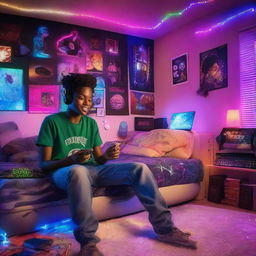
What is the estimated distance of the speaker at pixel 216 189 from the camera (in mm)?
2551

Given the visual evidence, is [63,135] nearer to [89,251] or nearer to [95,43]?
[89,251]

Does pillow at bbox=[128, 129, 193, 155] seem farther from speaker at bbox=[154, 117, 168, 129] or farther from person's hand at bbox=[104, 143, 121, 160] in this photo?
person's hand at bbox=[104, 143, 121, 160]

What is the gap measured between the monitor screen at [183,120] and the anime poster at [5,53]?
7.35 feet

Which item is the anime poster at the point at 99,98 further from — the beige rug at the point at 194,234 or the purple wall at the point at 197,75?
the beige rug at the point at 194,234

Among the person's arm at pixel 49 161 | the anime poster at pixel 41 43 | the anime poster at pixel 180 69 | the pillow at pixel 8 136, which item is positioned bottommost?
the person's arm at pixel 49 161

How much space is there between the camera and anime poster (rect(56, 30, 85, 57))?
3.35 m

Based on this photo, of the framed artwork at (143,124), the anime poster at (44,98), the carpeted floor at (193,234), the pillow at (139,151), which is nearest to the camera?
the carpeted floor at (193,234)

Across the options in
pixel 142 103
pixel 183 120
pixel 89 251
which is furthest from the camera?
pixel 142 103

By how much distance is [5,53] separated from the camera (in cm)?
305

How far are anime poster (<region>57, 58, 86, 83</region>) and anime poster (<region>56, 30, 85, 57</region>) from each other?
9 cm

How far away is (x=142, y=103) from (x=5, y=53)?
79.1 inches

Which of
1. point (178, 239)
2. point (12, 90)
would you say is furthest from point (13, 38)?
point (178, 239)

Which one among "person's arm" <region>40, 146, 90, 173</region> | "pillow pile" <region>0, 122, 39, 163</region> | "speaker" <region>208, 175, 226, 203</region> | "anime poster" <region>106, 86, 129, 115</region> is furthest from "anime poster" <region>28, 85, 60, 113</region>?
"speaker" <region>208, 175, 226, 203</region>

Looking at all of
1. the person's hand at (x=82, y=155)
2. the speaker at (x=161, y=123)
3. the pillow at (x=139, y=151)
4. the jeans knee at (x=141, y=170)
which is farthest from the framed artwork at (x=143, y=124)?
the person's hand at (x=82, y=155)
